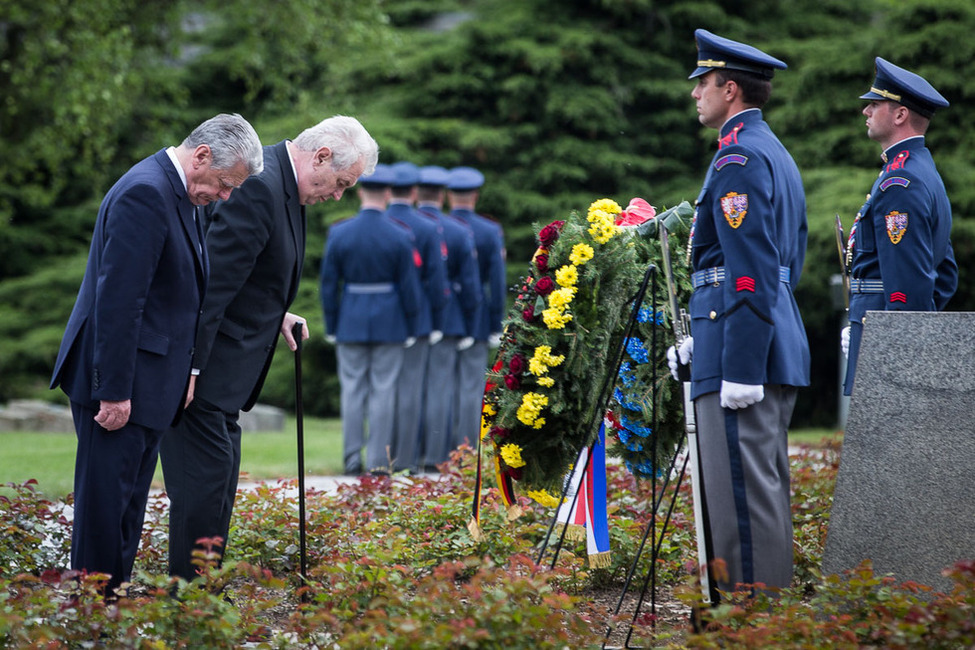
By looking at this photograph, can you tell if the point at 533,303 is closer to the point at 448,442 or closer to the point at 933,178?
the point at 933,178

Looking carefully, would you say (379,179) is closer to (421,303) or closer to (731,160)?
(421,303)

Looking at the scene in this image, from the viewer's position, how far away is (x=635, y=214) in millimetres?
5715

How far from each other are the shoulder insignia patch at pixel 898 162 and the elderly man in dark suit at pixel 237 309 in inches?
97.3

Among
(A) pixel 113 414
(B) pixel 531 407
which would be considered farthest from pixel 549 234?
(A) pixel 113 414

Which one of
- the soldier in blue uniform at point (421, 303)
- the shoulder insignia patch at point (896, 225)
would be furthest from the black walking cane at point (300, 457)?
the soldier in blue uniform at point (421, 303)

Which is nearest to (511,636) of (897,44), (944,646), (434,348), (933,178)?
(944,646)

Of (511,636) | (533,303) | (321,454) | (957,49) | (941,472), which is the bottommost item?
(321,454)

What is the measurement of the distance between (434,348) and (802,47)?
7585 millimetres

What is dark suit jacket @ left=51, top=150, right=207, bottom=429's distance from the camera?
4.20 meters

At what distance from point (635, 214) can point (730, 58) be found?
1.34 meters

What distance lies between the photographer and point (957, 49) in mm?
14023

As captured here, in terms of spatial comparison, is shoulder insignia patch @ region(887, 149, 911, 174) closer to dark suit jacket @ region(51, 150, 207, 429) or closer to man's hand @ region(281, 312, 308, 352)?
man's hand @ region(281, 312, 308, 352)

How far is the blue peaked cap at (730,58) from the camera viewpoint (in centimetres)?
445

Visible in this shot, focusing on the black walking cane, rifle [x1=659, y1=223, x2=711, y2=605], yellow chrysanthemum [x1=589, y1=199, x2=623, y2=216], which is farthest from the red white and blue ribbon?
the black walking cane
